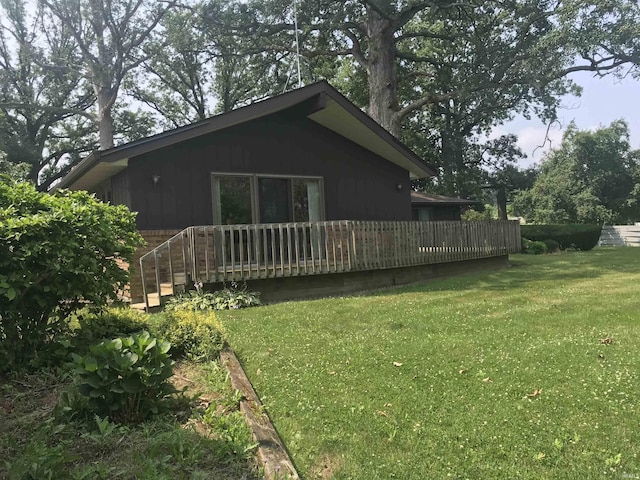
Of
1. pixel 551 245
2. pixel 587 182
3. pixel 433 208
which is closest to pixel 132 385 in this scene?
pixel 433 208

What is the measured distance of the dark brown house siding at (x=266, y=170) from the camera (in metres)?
9.87

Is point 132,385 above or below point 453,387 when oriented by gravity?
above

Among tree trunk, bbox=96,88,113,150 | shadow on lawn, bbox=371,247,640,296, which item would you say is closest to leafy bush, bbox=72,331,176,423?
shadow on lawn, bbox=371,247,640,296

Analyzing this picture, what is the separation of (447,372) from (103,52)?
26939mm

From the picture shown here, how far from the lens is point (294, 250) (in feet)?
34.5

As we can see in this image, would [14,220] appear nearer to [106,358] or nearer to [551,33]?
[106,358]

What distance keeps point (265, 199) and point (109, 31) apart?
20.5 m

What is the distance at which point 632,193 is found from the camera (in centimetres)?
4188

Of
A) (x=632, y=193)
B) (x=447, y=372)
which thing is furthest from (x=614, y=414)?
(x=632, y=193)

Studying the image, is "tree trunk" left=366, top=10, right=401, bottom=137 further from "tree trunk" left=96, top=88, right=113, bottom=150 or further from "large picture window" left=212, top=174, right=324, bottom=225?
"tree trunk" left=96, top=88, right=113, bottom=150

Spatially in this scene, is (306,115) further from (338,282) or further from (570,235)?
(570,235)

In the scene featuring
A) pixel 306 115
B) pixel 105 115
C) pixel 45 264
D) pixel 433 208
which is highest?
pixel 105 115

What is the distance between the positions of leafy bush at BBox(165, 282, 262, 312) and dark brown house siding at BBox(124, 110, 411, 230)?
8.02ft

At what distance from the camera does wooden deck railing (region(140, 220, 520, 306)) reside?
8.34m
